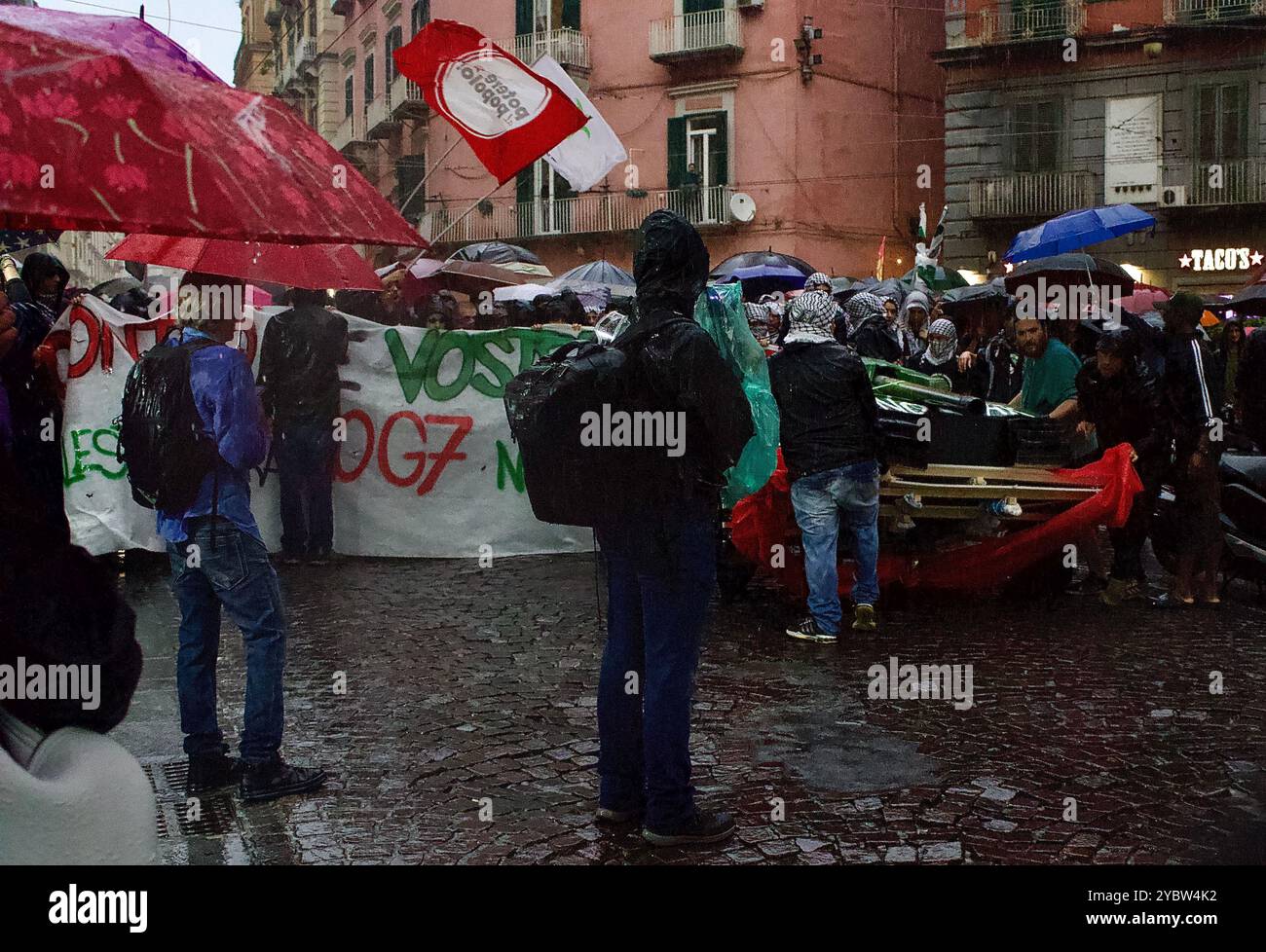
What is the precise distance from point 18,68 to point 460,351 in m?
7.76

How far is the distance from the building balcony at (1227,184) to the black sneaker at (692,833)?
25.0m

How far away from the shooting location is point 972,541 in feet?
28.1

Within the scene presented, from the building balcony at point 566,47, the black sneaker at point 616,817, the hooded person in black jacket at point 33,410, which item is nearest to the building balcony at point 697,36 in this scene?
the building balcony at point 566,47

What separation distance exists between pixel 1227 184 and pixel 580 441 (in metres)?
25.7

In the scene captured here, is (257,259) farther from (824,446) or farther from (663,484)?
(663,484)

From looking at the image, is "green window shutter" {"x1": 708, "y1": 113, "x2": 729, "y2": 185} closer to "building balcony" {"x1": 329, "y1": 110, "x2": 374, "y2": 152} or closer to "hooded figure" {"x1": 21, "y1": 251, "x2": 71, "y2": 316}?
"building balcony" {"x1": 329, "y1": 110, "x2": 374, "y2": 152}

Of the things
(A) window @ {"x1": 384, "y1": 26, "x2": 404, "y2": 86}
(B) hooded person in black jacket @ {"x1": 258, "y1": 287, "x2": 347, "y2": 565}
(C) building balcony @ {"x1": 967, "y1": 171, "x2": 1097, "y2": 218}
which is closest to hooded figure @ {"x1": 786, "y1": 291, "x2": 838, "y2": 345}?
(B) hooded person in black jacket @ {"x1": 258, "y1": 287, "x2": 347, "y2": 565}

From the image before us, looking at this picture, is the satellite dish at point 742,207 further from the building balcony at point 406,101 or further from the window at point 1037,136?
the building balcony at point 406,101

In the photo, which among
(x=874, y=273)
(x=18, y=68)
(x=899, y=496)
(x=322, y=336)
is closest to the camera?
(x=18, y=68)

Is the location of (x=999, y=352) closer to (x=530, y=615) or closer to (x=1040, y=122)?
(x=530, y=615)

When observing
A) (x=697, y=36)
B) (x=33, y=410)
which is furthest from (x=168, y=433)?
(x=697, y=36)
